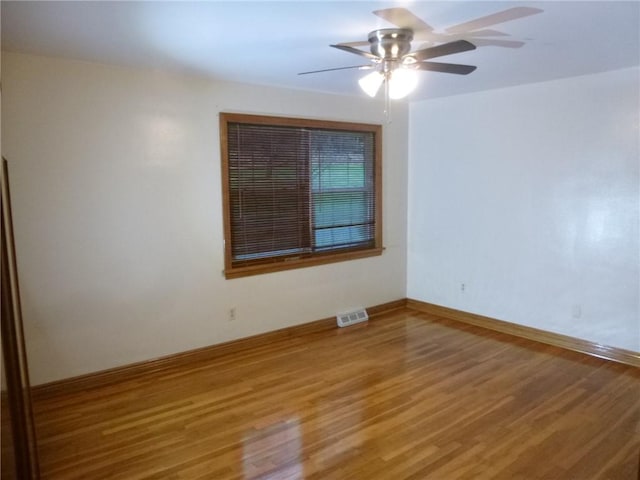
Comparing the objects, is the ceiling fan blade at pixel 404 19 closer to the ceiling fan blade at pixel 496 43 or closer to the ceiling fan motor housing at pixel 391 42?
the ceiling fan motor housing at pixel 391 42

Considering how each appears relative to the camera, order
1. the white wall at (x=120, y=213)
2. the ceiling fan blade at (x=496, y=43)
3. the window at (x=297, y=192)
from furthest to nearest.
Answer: the window at (x=297, y=192) < the white wall at (x=120, y=213) < the ceiling fan blade at (x=496, y=43)

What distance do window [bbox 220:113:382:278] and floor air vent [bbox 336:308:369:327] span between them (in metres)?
0.60

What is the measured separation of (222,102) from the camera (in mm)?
3920

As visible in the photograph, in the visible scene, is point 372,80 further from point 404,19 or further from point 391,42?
point 404,19

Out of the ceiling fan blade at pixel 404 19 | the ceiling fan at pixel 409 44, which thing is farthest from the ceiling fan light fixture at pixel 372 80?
the ceiling fan blade at pixel 404 19

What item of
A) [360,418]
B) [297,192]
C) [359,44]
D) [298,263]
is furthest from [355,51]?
[298,263]

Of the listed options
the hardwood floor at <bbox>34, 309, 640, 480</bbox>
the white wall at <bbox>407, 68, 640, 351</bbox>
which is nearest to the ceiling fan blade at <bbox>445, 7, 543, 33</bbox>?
the white wall at <bbox>407, 68, 640, 351</bbox>

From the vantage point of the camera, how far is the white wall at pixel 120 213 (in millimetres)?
3160

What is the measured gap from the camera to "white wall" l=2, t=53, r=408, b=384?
10.4 feet

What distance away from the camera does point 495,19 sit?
233cm

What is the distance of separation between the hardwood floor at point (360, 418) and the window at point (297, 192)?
3.26ft

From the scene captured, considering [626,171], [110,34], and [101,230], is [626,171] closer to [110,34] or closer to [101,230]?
[110,34]

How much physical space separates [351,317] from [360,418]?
6.47 ft

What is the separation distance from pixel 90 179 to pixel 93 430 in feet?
5.63
